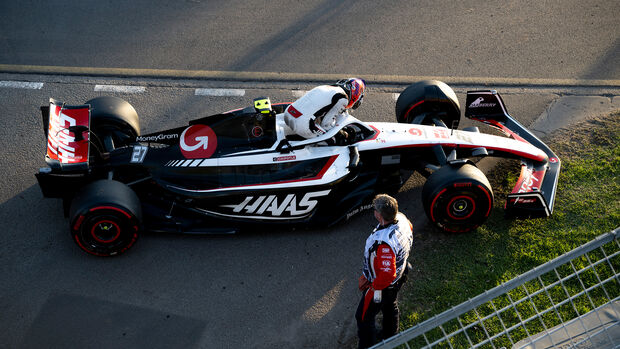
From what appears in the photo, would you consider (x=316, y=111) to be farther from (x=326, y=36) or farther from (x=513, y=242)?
(x=326, y=36)

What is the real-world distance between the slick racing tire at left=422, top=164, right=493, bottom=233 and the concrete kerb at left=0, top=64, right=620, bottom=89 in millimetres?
2962

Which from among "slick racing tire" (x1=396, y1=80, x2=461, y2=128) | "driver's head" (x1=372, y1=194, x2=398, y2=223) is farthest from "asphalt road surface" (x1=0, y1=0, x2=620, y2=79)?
"driver's head" (x1=372, y1=194, x2=398, y2=223)

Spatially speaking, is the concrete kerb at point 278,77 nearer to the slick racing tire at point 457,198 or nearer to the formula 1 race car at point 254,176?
the formula 1 race car at point 254,176

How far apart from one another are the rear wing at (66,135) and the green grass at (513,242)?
390cm

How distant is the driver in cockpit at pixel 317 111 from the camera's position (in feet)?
20.9

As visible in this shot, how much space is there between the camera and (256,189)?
250 inches

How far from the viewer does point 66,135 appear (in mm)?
6602

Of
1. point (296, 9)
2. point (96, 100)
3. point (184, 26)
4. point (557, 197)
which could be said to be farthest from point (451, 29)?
point (96, 100)

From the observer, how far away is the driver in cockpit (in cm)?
638

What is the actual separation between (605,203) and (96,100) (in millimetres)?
6493

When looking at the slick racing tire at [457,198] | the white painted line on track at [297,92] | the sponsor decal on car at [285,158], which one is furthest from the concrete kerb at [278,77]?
the slick racing tire at [457,198]

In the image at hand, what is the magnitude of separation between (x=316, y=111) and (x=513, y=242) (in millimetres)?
2703

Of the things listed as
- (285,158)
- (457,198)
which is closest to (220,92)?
(285,158)

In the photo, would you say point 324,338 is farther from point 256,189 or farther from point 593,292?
point 593,292
